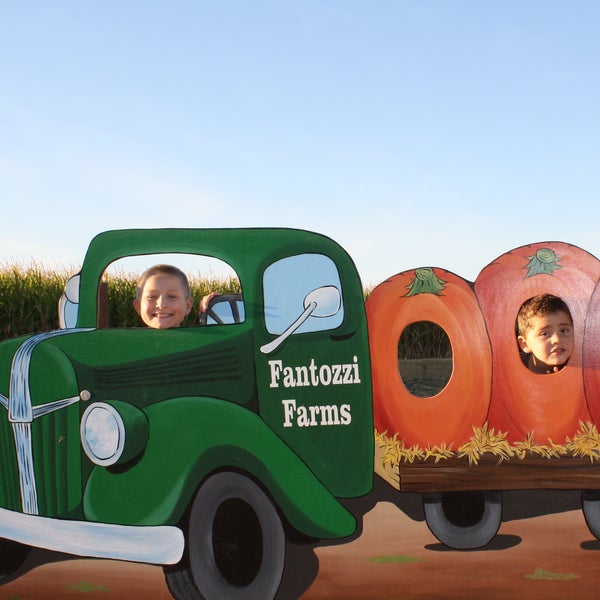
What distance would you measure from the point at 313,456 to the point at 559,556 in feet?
5.25

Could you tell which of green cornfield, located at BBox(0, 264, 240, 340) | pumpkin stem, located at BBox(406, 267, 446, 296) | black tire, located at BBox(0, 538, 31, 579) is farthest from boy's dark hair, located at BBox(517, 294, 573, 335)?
green cornfield, located at BBox(0, 264, 240, 340)

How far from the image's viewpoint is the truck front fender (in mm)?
3553

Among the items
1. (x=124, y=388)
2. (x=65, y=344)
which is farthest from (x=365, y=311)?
(x=65, y=344)

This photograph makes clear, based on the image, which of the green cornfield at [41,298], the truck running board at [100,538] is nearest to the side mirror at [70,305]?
the truck running board at [100,538]

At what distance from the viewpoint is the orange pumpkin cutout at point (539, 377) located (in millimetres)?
3920

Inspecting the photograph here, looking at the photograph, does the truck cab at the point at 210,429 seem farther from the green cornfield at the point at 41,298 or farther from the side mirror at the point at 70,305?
the green cornfield at the point at 41,298

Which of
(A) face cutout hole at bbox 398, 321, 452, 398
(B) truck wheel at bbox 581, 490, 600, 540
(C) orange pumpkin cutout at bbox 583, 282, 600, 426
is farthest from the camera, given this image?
(A) face cutout hole at bbox 398, 321, 452, 398

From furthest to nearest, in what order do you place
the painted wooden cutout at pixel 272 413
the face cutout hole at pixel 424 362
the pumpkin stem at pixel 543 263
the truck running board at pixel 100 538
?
1. the face cutout hole at pixel 424 362
2. the pumpkin stem at pixel 543 263
3. the painted wooden cutout at pixel 272 413
4. the truck running board at pixel 100 538

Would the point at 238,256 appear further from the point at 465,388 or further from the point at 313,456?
the point at 465,388

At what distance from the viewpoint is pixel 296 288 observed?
3822 millimetres

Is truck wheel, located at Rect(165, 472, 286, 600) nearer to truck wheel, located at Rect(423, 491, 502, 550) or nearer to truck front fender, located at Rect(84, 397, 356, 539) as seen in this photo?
truck front fender, located at Rect(84, 397, 356, 539)

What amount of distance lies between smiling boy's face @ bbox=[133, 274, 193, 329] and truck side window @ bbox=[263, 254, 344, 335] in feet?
2.14

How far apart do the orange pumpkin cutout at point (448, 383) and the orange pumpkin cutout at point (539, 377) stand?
73mm

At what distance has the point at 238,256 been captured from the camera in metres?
3.88
